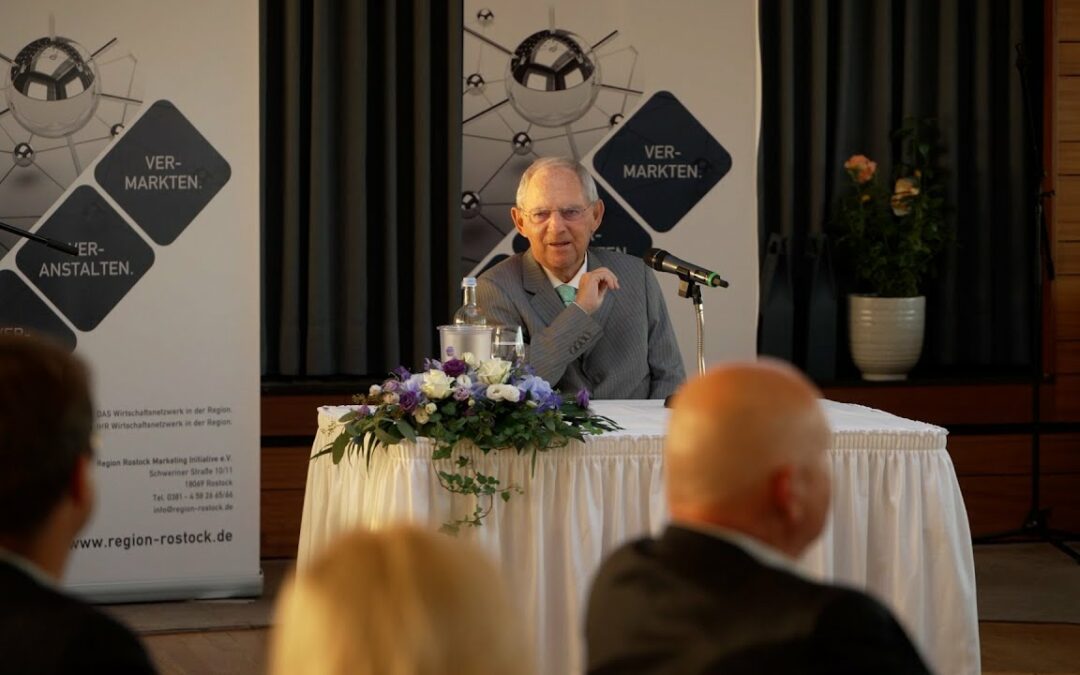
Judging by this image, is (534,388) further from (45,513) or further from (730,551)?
(45,513)

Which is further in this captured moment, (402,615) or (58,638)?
(58,638)

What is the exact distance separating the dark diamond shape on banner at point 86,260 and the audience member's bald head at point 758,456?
357cm

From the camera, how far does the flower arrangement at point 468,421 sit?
353 centimetres

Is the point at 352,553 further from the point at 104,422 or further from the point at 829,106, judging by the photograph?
the point at 829,106

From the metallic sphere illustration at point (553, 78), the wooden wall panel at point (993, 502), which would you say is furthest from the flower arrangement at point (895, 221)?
the metallic sphere illustration at point (553, 78)

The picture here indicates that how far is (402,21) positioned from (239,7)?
4.20 ft

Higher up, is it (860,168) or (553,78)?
(553,78)

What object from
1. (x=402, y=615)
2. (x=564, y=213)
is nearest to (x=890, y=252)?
(x=564, y=213)

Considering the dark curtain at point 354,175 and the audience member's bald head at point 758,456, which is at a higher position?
the dark curtain at point 354,175

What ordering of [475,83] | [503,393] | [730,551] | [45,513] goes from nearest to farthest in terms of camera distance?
1. [45,513]
2. [730,551]
3. [503,393]
4. [475,83]

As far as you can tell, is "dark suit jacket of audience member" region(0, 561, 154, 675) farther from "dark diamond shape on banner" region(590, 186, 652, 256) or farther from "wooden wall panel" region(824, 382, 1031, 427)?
"wooden wall panel" region(824, 382, 1031, 427)

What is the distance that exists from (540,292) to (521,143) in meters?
1.85

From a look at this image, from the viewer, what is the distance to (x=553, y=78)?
6.08m

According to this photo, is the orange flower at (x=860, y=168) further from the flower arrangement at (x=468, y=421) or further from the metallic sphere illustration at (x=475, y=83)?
the flower arrangement at (x=468, y=421)
